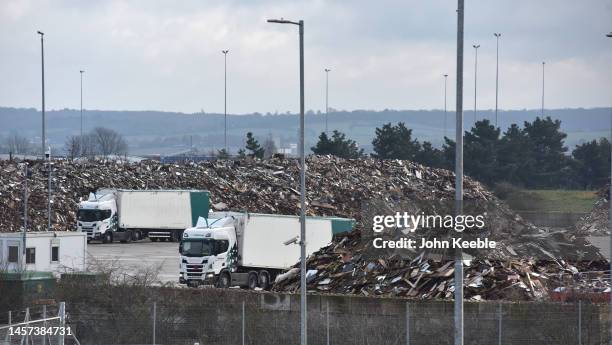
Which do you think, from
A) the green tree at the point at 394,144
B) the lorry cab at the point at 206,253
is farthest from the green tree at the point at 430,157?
the lorry cab at the point at 206,253

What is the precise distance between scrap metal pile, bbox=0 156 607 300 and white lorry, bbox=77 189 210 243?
13.8ft

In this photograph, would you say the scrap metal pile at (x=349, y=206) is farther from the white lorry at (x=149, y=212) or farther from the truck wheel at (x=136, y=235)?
the truck wheel at (x=136, y=235)

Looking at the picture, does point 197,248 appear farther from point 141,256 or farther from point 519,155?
point 519,155

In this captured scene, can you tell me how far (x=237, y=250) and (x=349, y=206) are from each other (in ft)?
120

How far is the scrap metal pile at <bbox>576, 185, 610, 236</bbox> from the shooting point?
51606 mm

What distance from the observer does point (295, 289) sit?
43469 millimetres

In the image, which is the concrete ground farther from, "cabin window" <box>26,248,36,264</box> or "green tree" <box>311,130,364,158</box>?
"green tree" <box>311,130,364,158</box>

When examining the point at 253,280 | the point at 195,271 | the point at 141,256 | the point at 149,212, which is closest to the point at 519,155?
the point at 149,212

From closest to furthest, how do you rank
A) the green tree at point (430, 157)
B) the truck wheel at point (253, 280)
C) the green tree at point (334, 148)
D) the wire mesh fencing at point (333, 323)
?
the wire mesh fencing at point (333, 323), the truck wheel at point (253, 280), the green tree at point (430, 157), the green tree at point (334, 148)

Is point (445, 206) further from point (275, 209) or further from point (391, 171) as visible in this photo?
point (391, 171)

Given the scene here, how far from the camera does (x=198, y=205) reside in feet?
250

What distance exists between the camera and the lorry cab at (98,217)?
241 ft

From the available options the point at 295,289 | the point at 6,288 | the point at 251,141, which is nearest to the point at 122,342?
the point at 6,288

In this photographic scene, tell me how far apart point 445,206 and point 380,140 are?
2701 inches
